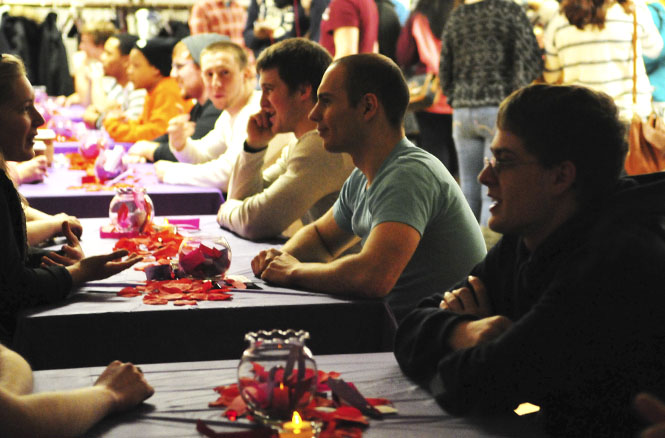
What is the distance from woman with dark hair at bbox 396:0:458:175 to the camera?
489 cm

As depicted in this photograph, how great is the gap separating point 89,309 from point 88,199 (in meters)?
1.63

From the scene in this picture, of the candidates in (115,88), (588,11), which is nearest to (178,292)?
(588,11)

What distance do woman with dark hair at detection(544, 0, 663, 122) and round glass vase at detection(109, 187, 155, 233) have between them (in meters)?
2.31

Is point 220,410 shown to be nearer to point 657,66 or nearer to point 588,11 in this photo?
point 588,11

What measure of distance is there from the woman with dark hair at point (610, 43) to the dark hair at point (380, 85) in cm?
203

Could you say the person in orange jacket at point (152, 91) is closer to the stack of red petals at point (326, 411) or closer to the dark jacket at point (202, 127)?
the dark jacket at point (202, 127)

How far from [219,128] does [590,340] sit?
131 inches

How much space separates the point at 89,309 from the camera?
72.6 inches

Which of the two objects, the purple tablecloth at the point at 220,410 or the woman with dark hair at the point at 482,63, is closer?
the purple tablecloth at the point at 220,410

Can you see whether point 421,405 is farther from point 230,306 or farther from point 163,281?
point 163,281

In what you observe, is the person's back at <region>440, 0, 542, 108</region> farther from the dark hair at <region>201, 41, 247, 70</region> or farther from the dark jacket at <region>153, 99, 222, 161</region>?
the dark jacket at <region>153, 99, 222, 161</region>

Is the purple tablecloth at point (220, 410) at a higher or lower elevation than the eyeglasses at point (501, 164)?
lower

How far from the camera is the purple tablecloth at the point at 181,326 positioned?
181 cm

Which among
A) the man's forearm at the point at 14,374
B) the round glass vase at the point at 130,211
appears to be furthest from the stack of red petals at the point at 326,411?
the round glass vase at the point at 130,211
